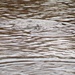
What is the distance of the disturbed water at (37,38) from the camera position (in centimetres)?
325

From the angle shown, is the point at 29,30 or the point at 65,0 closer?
the point at 29,30

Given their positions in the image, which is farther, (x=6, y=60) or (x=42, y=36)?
(x=42, y=36)

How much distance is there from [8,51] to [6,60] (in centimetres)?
33

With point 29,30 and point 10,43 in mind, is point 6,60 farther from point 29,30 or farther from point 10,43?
point 29,30

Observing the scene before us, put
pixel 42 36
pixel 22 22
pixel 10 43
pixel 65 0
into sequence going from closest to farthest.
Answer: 1. pixel 10 43
2. pixel 42 36
3. pixel 22 22
4. pixel 65 0

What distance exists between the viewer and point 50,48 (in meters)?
3.90

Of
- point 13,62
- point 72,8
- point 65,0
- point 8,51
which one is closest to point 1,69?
point 13,62

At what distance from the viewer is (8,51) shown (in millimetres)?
3760

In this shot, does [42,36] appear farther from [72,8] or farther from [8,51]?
[72,8]

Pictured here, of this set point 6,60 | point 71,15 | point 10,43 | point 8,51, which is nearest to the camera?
point 6,60

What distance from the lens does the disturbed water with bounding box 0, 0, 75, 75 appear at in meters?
3.25

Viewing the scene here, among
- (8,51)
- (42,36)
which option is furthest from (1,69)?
(42,36)

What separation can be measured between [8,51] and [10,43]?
33 cm

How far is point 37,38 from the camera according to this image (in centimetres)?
430
